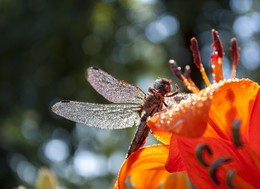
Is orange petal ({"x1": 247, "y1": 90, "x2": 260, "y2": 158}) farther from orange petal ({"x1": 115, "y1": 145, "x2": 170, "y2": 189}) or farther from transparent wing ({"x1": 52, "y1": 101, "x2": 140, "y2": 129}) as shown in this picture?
transparent wing ({"x1": 52, "y1": 101, "x2": 140, "y2": 129})

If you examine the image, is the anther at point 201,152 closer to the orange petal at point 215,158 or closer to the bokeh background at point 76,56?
the orange petal at point 215,158

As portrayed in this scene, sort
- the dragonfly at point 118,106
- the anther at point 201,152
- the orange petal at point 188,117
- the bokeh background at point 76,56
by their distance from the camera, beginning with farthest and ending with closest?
1. the bokeh background at point 76,56
2. the dragonfly at point 118,106
3. the anther at point 201,152
4. the orange petal at point 188,117

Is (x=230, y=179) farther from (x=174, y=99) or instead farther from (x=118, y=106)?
(x=118, y=106)

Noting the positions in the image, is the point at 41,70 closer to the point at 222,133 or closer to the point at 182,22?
the point at 182,22

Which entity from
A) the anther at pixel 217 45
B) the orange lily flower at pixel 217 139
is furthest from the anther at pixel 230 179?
the anther at pixel 217 45

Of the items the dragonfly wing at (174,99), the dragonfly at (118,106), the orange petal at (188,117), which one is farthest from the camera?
the dragonfly at (118,106)

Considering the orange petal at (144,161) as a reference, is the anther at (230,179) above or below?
above

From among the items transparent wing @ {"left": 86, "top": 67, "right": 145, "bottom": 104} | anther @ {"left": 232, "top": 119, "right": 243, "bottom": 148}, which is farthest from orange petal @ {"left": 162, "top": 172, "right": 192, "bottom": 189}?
anther @ {"left": 232, "top": 119, "right": 243, "bottom": 148}
